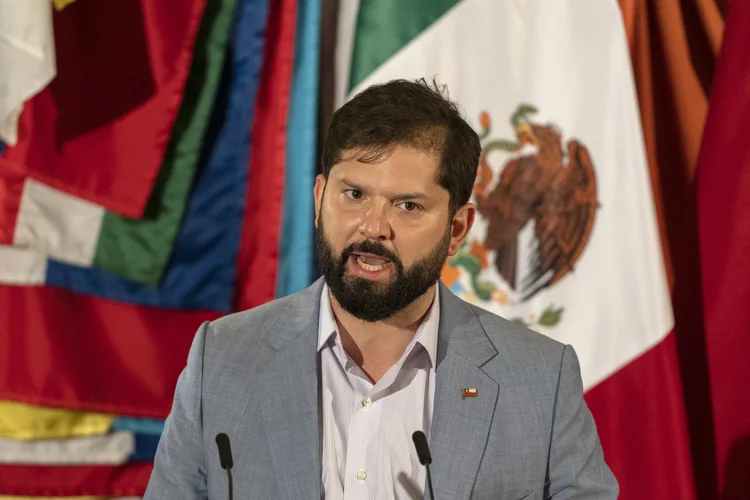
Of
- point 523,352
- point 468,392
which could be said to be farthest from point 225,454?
point 523,352

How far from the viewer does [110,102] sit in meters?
2.48

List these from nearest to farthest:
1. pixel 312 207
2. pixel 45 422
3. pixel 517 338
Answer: pixel 517 338
pixel 45 422
pixel 312 207

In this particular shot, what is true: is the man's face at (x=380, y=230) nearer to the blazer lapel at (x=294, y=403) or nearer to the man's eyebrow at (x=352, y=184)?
the man's eyebrow at (x=352, y=184)

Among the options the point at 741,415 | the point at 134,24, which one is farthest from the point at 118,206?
the point at 741,415

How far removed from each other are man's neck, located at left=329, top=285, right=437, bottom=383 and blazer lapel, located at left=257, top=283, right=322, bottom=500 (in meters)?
0.06

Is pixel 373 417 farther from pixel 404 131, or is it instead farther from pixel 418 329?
pixel 404 131

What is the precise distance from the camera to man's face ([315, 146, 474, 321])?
1.60 meters

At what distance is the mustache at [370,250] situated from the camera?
62.7 inches

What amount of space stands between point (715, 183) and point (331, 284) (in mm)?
1344

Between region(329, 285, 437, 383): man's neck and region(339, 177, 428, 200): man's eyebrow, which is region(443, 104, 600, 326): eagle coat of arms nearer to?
region(329, 285, 437, 383): man's neck

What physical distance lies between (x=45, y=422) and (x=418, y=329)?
1235 millimetres

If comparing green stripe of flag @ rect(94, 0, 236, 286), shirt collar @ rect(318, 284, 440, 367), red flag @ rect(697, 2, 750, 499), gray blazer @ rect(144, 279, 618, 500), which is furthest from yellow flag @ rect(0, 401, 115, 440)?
red flag @ rect(697, 2, 750, 499)

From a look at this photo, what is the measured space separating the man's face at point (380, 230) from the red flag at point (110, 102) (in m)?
1.00

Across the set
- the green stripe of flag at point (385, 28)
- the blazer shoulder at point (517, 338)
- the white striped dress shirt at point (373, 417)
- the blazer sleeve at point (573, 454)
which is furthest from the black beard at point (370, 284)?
the green stripe of flag at point (385, 28)
